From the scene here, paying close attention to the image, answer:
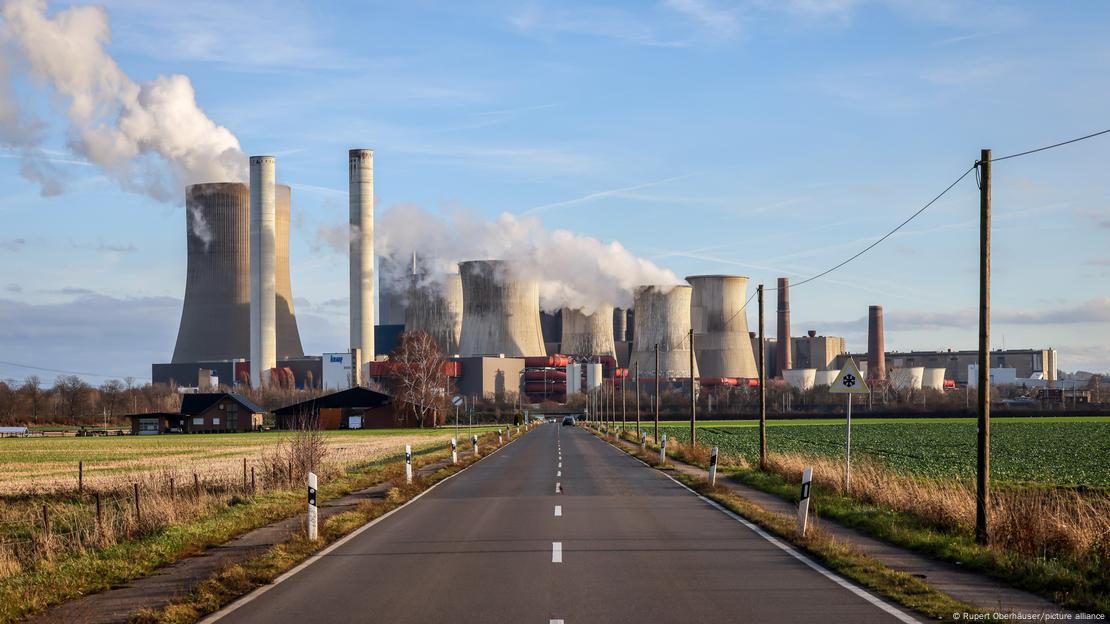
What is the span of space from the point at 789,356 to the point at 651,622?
428ft

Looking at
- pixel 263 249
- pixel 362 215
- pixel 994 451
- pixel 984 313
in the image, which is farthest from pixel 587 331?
pixel 984 313

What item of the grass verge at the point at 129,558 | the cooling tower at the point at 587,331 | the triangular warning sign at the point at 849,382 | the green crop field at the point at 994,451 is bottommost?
→ the green crop field at the point at 994,451

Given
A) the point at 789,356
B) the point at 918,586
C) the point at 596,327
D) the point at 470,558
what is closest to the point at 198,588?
the point at 470,558

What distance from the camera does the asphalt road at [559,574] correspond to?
353 inches

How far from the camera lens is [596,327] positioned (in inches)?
4712

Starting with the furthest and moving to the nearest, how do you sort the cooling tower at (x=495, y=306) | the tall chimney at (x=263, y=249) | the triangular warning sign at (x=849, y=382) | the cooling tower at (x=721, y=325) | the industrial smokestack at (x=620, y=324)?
the industrial smokestack at (x=620, y=324) → the tall chimney at (x=263, y=249) → the cooling tower at (x=495, y=306) → the cooling tower at (x=721, y=325) → the triangular warning sign at (x=849, y=382)

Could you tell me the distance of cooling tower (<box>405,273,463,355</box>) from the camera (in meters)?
115

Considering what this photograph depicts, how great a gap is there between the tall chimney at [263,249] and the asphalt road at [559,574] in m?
96.2

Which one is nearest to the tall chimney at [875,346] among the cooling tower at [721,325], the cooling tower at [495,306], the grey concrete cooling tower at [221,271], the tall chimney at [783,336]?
Result: the tall chimney at [783,336]

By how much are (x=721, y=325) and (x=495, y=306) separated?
2119 centimetres

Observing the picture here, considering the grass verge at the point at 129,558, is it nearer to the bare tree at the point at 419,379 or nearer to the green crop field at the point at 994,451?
the green crop field at the point at 994,451

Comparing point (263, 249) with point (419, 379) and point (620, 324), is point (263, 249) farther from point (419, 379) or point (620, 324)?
point (620, 324)

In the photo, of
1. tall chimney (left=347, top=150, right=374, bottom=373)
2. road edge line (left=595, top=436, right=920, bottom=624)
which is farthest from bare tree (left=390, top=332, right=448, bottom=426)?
road edge line (left=595, top=436, right=920, bottom=624)

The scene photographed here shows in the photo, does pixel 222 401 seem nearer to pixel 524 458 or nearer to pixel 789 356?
pixel 524 458
